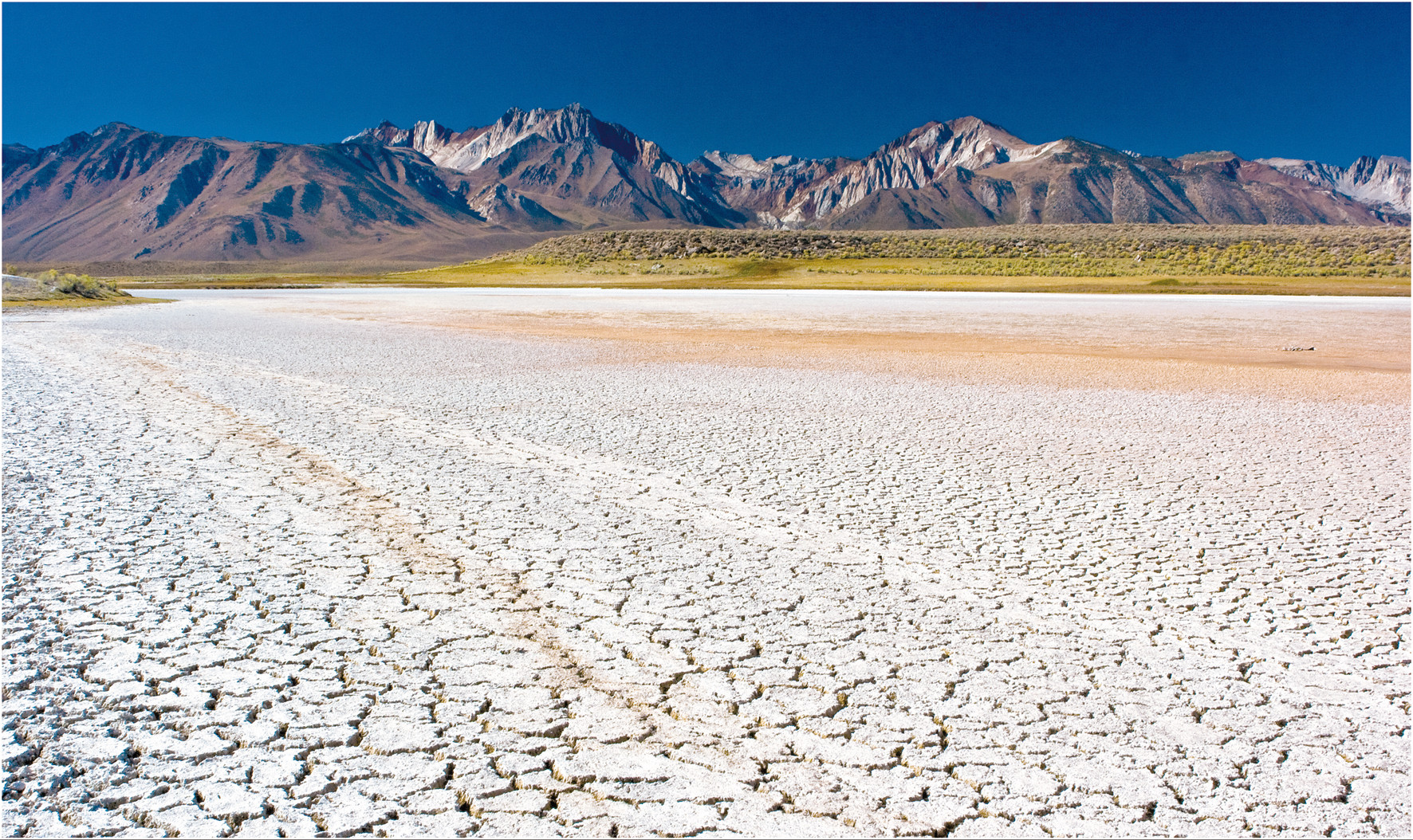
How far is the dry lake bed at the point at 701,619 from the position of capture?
2852mm

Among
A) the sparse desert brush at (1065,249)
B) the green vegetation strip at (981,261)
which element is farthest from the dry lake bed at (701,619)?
the sparse desert brush at (1065,249)

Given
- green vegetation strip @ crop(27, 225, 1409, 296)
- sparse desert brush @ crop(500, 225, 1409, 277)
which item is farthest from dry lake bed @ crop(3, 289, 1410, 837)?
sparse desert brush @ crop(500, 225, 1409, 277)

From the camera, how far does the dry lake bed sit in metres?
2.85

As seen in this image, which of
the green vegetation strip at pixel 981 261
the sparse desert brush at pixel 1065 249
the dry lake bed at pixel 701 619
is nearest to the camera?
the dry lake bed at pixel 701 619

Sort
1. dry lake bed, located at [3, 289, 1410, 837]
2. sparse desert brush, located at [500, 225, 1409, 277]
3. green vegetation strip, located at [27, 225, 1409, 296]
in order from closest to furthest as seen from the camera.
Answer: dry lake bed, located at [3, 289, 1410, 837] < green vegetation strip, located at [27, 225, 1409, 296] < sparse desert brush, located at [500, 225, 1409, 277]

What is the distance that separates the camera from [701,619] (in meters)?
4.19

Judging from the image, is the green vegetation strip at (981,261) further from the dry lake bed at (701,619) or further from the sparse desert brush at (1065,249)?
the dry lake bed at (701,619)

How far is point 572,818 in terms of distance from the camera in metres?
2.73

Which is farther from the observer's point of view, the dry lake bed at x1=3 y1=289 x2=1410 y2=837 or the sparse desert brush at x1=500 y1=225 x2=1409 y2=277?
the sparse desert brush at x1=500 y1=225 x2=1409 y2=277

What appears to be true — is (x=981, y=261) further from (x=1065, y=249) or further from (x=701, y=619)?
(x=701, y=619)

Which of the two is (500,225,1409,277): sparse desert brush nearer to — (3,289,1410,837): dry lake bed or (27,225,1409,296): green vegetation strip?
(27,225,1409,296): green vegetation strip

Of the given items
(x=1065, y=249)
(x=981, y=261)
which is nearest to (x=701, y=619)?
(x=981, y=261)

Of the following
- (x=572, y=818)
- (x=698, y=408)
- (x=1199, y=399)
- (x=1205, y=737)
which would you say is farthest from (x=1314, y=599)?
(x=1199, y=399)

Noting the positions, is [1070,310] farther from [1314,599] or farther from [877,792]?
[877,792]
